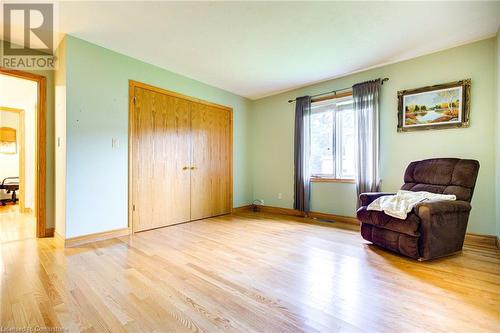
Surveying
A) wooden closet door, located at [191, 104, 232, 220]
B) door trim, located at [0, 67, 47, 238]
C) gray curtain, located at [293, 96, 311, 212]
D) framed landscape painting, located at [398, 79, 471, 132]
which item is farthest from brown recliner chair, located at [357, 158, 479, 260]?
door trim, located at [0, 67, 47, 238]

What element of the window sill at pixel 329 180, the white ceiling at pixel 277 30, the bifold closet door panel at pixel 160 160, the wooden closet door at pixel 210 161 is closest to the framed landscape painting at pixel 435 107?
the white ceiling at pixel 277 30

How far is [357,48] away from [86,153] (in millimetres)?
3675

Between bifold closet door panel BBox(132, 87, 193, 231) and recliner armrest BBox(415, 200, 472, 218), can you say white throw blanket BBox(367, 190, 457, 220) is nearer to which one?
recliner armrest BBox(415, 200, 472, 218)

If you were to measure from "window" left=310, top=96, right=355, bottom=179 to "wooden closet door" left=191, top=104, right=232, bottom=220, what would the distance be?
1712 millimetres

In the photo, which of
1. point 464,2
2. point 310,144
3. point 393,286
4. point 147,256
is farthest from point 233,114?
point 393,286

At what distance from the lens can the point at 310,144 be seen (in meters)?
4.49

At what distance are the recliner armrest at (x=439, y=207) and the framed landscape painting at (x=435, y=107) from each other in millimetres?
1202

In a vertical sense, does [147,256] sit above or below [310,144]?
below

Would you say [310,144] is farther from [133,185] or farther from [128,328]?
[128,328]

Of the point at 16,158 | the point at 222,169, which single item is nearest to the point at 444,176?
the point at 222,169

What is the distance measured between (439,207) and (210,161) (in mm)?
3454

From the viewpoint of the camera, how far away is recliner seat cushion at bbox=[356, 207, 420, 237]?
2.34 meters

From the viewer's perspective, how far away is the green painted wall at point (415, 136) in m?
2.92

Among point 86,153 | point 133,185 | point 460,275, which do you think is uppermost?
point 86,153
